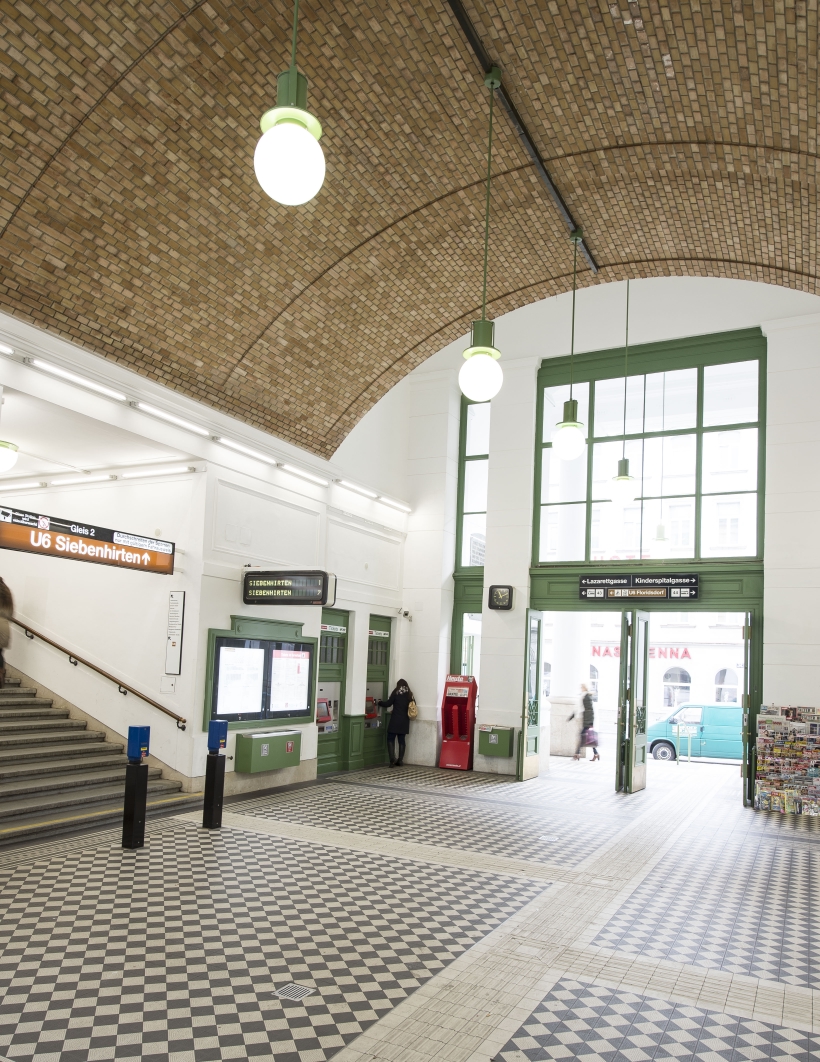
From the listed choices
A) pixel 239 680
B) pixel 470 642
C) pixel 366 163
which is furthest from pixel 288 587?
pixel 470 642

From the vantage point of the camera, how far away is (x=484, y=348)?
523cm

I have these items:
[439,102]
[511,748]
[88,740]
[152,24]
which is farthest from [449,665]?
[152,24]

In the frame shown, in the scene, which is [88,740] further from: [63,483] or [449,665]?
[449,665]

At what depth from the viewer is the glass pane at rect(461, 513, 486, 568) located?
48.7 ft

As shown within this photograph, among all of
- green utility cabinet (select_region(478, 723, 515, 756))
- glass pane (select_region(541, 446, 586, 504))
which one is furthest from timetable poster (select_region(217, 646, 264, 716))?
glass pane (select_region(541, 446, 586, 504))

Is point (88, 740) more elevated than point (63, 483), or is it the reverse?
point (63, 483)

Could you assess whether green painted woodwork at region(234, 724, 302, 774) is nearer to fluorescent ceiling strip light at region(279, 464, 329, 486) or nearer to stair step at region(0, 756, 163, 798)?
stair step at region(0, 756, 163, 798)

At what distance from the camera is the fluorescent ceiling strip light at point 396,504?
45.9ft

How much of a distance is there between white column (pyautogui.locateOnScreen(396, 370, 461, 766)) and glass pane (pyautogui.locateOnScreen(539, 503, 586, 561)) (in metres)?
1.76

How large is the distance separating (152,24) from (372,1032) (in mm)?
6839

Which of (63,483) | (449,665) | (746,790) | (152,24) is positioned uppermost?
(152,24)

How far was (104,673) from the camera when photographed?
10.1 metres

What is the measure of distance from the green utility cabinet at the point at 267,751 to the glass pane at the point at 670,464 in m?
7.08

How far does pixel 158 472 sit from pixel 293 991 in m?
7.17
